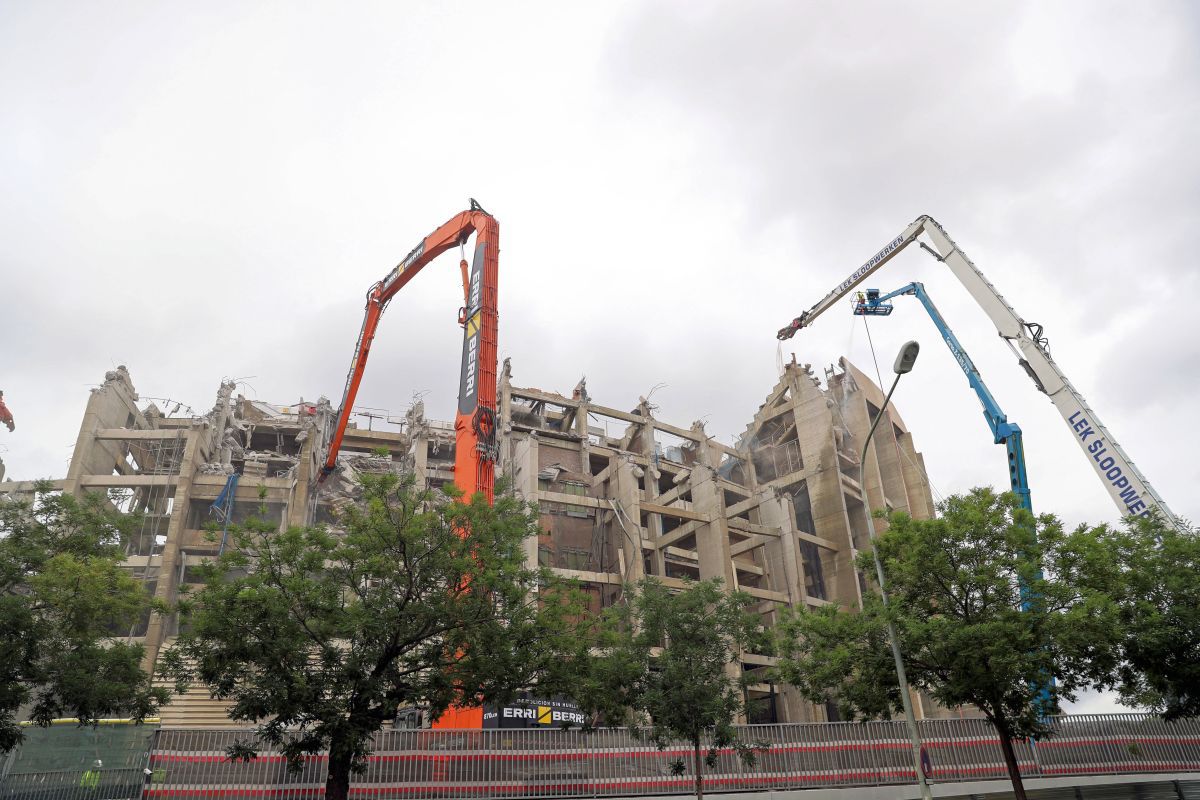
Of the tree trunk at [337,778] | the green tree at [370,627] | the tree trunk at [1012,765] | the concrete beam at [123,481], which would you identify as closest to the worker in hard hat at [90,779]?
the green tree at [370,627]

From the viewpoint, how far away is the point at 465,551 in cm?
1973

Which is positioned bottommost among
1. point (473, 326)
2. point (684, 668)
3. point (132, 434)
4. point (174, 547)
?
point (684, 668)

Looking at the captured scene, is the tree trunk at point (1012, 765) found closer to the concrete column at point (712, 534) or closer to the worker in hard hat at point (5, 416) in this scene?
the concrete column at point (712, 534)

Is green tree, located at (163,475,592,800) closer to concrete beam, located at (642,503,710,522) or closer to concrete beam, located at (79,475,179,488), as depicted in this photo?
concrete beam, located at (642,503,710,522)

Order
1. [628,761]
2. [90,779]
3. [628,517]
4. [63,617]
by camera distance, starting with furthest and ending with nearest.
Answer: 1. [628,517]
2. [628,761]
3. [90,779]
4. [63,617]

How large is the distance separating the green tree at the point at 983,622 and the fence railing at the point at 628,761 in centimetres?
343

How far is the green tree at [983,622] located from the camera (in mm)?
19969

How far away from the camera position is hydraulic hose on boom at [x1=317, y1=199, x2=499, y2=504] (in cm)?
3089

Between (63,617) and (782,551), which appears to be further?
(782,551)

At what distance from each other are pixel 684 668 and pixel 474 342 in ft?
55.0

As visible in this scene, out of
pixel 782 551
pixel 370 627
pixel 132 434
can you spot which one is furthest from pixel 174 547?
pixel 782 551

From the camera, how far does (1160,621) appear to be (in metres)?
22.0

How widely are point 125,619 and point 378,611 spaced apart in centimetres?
825

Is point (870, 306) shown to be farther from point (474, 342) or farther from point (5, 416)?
point (5, 416)
